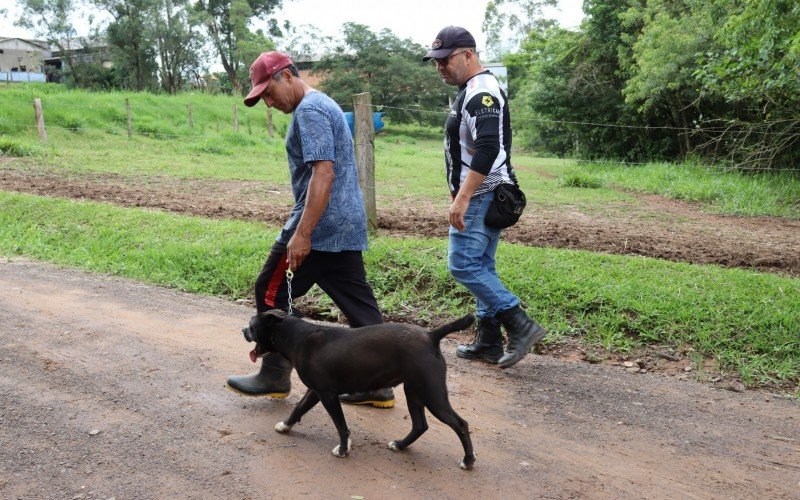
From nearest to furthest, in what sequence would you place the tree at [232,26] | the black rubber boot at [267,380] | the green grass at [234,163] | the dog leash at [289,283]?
1. the dog leash at [289,283]
2. the black rubber boot at [267,380]
3. the green grass at [234,163]
4. the tree at [232,26]

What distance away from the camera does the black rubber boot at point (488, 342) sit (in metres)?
5.07

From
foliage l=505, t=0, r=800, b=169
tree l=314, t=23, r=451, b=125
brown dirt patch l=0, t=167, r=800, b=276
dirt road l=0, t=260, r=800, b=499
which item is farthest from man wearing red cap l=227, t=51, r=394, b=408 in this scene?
tree l=314, t=23, r=451, b=125

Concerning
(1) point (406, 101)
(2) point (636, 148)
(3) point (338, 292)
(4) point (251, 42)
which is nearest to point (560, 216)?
(3) point (338, 292)

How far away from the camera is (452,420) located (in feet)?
11.1

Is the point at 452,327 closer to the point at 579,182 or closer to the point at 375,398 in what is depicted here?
the point at 375,398

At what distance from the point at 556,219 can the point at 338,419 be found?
24.5 ft

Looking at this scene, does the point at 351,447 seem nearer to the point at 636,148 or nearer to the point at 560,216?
the point at 560,216

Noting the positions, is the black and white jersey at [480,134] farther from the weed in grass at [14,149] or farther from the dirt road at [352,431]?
the weed in grass at [14,149]

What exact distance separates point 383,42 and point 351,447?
38.3 m

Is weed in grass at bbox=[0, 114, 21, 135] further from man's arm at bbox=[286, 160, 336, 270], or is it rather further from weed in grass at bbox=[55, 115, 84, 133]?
man's arm at bbox=[286, 160, 336, 270]

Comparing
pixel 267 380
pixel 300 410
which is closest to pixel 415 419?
pixel 300 410

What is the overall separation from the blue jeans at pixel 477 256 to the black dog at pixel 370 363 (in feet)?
4.35

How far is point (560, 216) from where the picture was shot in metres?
10.8

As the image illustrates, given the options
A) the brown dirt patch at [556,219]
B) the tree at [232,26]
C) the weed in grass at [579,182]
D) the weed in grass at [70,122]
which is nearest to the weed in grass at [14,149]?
the brown dirt patch at [556,219]
